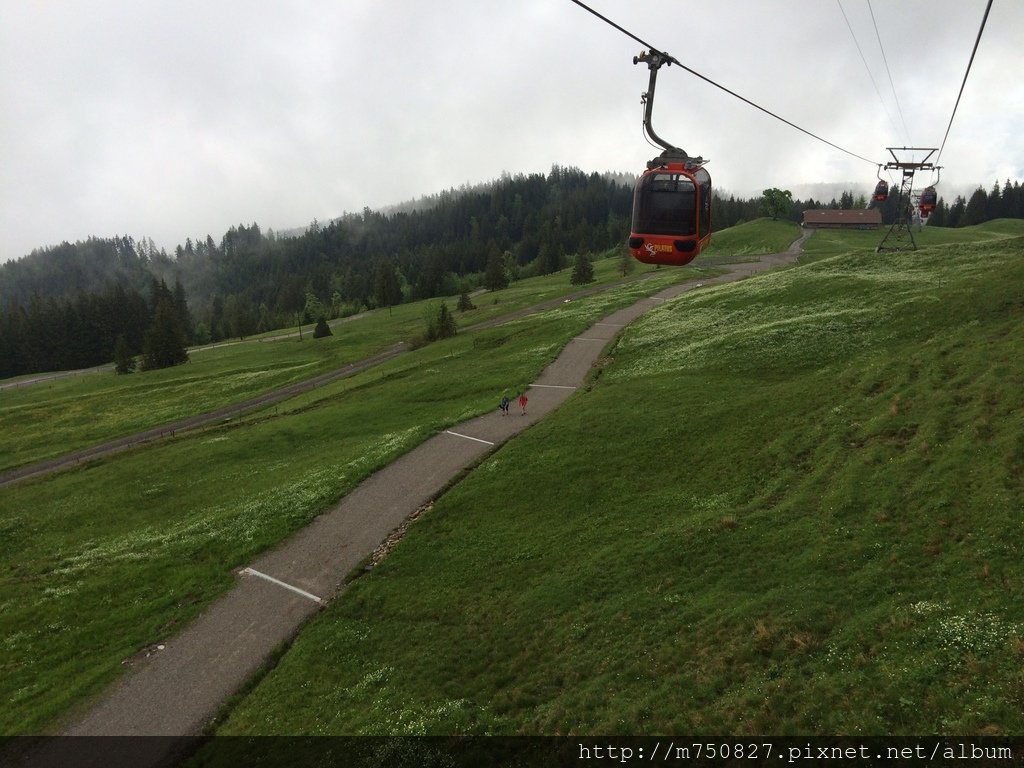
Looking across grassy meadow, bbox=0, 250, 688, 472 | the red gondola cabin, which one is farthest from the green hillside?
grassy meadow, bbox=0, 250, 688, 472

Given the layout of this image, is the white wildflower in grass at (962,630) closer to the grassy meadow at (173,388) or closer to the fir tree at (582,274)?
the grassy meadow at (173,388)

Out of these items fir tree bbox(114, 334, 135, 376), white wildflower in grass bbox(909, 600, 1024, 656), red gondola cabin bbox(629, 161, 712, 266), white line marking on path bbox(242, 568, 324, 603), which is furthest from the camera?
fir tree bbox(114, 334, 135, 376)

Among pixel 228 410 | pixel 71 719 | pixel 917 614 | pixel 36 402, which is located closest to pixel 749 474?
pixel 917 614

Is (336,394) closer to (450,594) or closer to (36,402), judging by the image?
(450,594)

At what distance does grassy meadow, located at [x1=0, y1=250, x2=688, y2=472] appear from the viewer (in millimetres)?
64625

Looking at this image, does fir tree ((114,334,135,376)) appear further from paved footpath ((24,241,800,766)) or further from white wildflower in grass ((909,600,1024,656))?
white wildflower in grass ((909,600,1024,656))

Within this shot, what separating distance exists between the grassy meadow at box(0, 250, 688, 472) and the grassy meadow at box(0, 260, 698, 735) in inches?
190

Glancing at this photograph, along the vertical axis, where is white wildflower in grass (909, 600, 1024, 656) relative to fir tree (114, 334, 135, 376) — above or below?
below

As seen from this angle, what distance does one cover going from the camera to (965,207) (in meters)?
200

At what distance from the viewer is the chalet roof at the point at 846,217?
164 m

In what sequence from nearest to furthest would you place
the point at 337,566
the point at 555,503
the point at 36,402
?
the point at 337,566, the point at 555,503, the point at 36,402

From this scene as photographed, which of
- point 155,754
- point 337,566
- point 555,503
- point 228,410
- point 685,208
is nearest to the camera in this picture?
point 155,754

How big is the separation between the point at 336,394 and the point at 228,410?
16692mm

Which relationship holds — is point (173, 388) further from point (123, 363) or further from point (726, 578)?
point (726, 578)
